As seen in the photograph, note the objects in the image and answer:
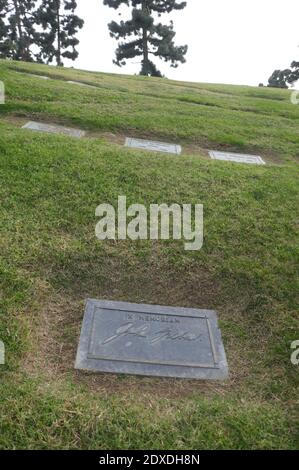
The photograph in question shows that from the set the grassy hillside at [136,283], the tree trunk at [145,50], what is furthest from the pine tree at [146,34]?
the grassy hillside at [136,283]

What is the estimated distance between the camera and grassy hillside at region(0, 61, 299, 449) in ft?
8.21

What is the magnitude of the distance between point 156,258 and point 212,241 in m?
0.58

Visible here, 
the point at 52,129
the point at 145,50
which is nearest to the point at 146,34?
the point at 145,50

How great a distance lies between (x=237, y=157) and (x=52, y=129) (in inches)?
105

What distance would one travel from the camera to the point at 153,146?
6.29 m

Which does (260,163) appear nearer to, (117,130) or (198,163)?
(198,163)

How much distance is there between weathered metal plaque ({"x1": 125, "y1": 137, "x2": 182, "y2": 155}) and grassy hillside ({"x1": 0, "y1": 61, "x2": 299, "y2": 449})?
0.57 feet

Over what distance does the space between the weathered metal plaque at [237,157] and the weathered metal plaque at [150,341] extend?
11.1ft

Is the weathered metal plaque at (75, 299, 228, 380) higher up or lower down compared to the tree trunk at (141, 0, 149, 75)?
lower down

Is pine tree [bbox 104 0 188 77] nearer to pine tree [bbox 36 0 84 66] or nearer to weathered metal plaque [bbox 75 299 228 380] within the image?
pine tree [bbox 36 0 84 66]

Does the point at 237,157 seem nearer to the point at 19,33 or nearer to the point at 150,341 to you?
the point at 150,341
